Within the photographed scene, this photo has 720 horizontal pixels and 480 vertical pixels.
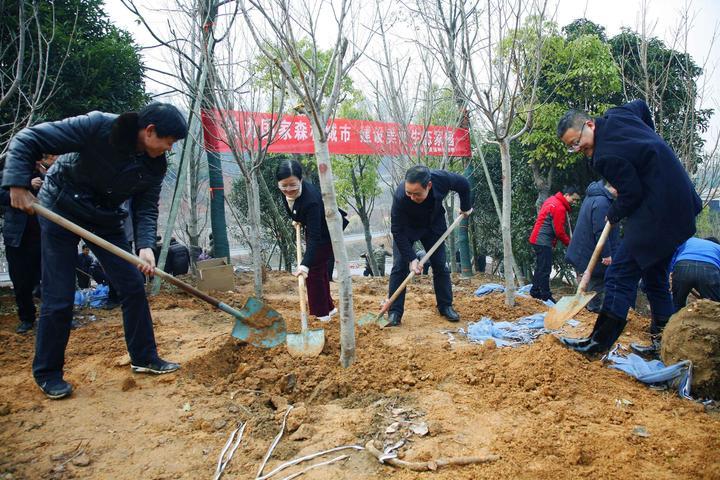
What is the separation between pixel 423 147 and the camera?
8.39 metres

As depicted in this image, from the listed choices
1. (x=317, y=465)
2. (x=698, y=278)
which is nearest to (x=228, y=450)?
(x=317, y=465)

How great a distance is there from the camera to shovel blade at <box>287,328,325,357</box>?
330 centimetres

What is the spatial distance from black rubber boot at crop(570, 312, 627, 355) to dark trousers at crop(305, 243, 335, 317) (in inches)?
→ 88.6

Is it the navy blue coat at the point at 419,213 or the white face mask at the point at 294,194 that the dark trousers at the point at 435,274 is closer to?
the navy blue coat at the point at 419,213

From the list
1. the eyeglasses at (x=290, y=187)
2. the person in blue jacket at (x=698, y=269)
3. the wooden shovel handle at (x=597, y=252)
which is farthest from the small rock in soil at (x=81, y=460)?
the person in blue jacket at (x=698, y=269)

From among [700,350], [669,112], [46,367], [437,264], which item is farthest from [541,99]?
[46,367]

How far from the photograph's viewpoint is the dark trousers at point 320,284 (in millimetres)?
4262

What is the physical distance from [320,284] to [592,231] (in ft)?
10.1

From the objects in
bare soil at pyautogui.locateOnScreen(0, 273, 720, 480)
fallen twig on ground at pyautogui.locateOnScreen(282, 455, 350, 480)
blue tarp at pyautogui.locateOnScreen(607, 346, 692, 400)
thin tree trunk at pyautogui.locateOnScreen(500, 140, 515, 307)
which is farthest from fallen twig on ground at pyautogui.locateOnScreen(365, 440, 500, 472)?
thin tree trunk at pyautogui.locateOnScreen(500, 140, 515, 307)

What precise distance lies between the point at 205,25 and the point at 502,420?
4738mm

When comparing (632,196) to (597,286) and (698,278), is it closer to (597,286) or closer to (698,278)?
(698,278)

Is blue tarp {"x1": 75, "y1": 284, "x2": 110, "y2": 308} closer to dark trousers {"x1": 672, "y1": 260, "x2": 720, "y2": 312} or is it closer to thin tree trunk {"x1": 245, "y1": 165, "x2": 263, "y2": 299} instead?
thin tree trunk {"x1": 245, "y1": 165, "x2": 263, "y2": 299}

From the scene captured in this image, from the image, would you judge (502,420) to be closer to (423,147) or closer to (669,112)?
(423,147)

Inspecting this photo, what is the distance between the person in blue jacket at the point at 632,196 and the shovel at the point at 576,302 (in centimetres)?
31
